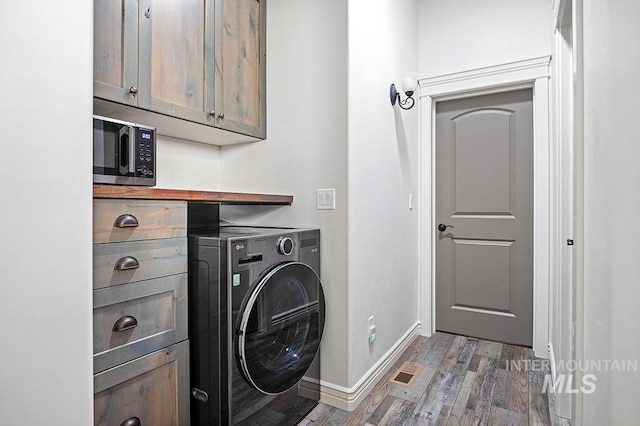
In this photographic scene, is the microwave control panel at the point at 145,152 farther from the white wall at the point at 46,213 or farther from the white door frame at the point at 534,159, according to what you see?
the white door frame at the point at 534,159

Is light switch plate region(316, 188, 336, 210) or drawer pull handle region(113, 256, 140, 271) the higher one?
light switch plate region(316, 188, 336, 210)

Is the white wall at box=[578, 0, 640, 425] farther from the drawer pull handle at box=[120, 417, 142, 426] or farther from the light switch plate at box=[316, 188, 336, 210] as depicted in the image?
the drawer pull handle at box=[120, 417, 142, 426]

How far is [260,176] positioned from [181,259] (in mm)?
883

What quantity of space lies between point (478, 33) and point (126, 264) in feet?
9.92

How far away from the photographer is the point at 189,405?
149 cm

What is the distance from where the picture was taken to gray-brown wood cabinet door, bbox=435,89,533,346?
9.16 ft

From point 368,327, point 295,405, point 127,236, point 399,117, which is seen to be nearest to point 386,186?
point 399,117

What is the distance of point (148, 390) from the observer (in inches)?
52.4

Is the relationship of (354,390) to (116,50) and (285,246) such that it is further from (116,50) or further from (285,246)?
(116,50)

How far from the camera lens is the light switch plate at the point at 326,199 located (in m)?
1.93

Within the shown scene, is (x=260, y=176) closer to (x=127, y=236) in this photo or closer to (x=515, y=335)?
(x=127, y=236)

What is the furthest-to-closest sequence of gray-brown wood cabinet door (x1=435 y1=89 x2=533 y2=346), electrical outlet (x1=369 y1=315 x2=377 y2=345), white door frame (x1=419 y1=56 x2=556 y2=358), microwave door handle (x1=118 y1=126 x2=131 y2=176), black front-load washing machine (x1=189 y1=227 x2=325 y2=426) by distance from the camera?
gray-brown wood cabinet door (x1=435 y1=89 x2=533 y2=346) < white door frame (x1=419 y1=56 x2=556 y2=358) < electrical outlet (x1=369 y1=315 x2=377 y2=345) < black front-load washing machine (x1=189 y1=227 x2=325 y2=426) < microwave door handle (x1=118 y1=126 x2=131 y2=176)

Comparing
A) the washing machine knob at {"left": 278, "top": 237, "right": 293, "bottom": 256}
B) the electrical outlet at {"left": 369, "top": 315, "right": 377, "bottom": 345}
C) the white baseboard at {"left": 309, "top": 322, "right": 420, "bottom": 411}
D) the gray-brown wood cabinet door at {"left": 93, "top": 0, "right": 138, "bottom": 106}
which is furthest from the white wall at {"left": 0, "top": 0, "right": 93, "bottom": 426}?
the electrical outlet at {"left": 369, "top": 315, "right": 377, "bottom": 345}

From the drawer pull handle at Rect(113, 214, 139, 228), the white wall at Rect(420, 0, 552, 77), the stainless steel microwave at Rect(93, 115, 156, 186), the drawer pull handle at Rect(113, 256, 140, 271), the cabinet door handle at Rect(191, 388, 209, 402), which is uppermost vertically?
the white wall at Rect(420, 0, 552, 77)
